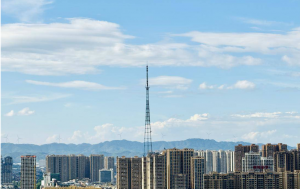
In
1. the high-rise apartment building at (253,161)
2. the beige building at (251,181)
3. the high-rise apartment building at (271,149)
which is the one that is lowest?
the beige building at (251,181)

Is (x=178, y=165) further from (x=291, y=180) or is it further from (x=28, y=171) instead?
(x=28, y=171)

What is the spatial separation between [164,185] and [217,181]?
1989 centimetres

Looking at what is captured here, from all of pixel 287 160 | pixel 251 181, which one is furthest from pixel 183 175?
pixel 287 160

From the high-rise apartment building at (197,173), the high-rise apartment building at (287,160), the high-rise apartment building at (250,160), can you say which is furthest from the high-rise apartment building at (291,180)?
the high-rise apartment building at (287,160)

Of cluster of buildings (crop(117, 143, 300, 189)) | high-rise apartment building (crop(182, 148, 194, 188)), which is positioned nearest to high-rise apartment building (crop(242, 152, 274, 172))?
cluster of buildings (crop(117, 143, 300, 189))

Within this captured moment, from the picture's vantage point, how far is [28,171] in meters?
128

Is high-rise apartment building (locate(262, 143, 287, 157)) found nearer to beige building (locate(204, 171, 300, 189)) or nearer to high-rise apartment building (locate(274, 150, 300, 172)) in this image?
high-rise apartment building (locate(274, 150, 300, 172))

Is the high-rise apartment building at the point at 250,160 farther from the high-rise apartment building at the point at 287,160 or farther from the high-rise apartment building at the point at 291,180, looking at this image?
the high-rise apartment building at the point at 291,180

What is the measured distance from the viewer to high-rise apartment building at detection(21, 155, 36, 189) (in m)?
127

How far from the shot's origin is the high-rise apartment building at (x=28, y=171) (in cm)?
12712

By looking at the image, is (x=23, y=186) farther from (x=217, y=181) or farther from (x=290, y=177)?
(x=290, y=177)

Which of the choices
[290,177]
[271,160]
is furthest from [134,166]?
[271,160]

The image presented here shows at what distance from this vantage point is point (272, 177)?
433 ft

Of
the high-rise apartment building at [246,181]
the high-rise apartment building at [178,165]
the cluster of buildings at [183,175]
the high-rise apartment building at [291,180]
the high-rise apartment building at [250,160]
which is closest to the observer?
the cluster of buildings at [183,175]
